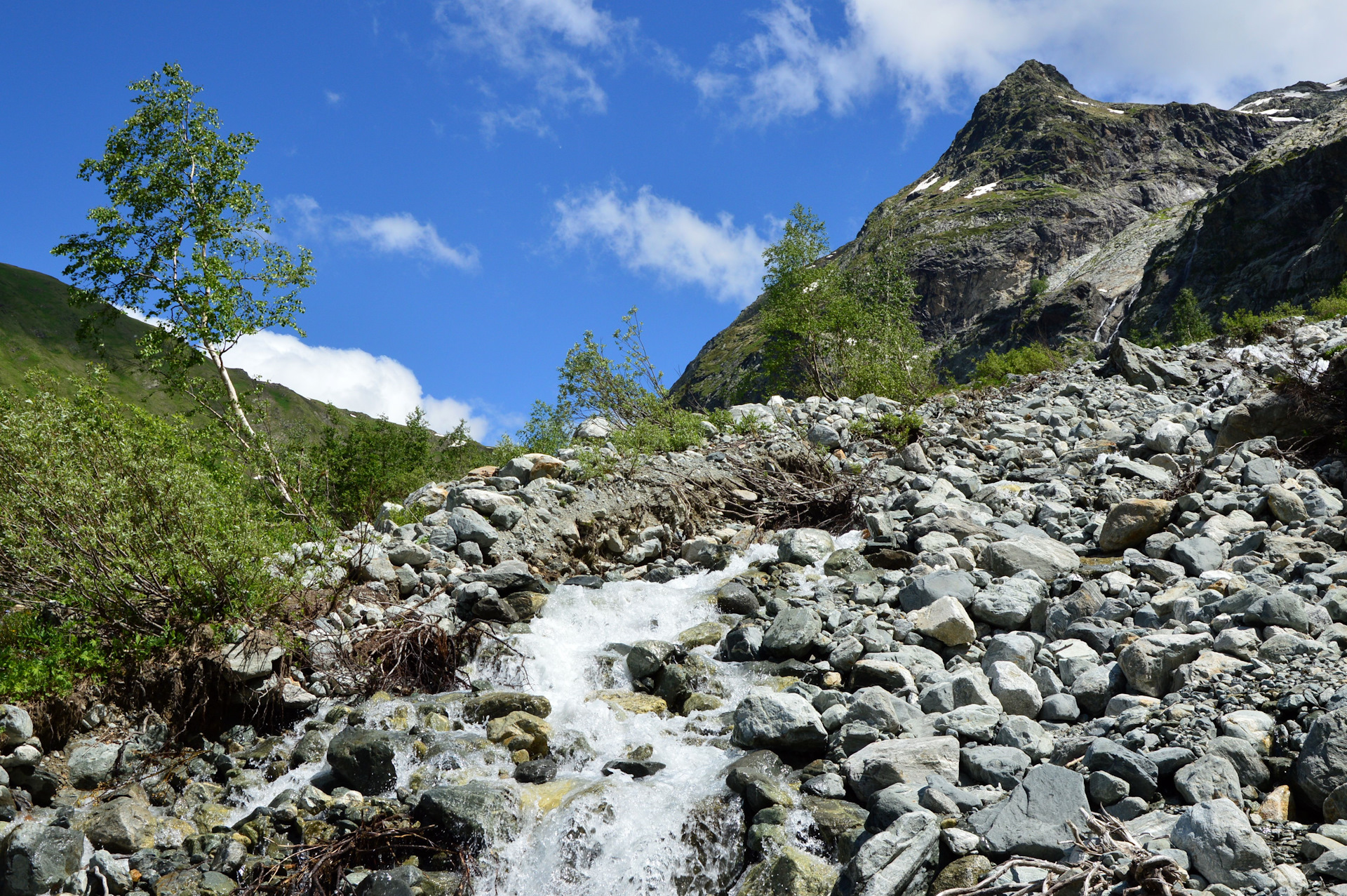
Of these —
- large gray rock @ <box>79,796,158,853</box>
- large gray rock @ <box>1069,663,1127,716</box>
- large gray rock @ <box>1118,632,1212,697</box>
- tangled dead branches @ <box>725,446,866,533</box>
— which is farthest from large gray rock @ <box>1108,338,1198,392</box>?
large gray rock @ <box>79,796,158,853</box>

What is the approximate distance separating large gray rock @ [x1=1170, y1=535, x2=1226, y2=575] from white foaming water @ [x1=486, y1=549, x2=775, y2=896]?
441 centimetres

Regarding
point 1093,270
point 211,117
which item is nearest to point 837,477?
point 211,117

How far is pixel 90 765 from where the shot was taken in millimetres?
5750

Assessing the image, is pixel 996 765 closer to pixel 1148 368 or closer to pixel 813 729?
pixel 813 729

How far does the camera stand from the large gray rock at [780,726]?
18.3 ft

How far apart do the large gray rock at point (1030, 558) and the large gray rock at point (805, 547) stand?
2.04 meters

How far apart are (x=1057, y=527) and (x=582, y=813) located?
697 cm

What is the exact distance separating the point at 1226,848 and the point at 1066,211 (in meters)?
170

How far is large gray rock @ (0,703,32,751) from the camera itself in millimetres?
5570

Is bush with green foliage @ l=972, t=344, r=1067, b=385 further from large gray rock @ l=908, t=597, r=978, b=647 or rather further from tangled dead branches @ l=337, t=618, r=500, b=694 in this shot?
tangled dead branches @ l=337, t=618, r=500, b=694

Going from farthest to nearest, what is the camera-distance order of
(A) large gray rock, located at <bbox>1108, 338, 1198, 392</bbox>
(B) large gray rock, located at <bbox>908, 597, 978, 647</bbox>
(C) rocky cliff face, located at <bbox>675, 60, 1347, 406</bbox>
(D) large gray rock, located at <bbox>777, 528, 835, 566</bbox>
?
(C) rocky cliff face, located at <bbox>675, 60, 1347, 406</bbox>, (A) large gray rock, located at <bbox>1108, 338, 1198, 392</bbox>, (D) large gray rock, located at <bbox>777, 528, 835, 566</bbox>, (B) large gray rock, located at <bbox>908, 597, 978, 647</bbox>

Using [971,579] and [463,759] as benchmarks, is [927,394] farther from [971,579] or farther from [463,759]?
[463,759]

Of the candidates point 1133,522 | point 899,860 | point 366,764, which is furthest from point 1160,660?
point 366,764

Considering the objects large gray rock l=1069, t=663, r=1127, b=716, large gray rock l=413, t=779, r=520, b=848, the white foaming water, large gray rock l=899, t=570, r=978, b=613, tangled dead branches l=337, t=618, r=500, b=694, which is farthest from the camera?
large gray rock l=899, t=570, r=978, b=613
